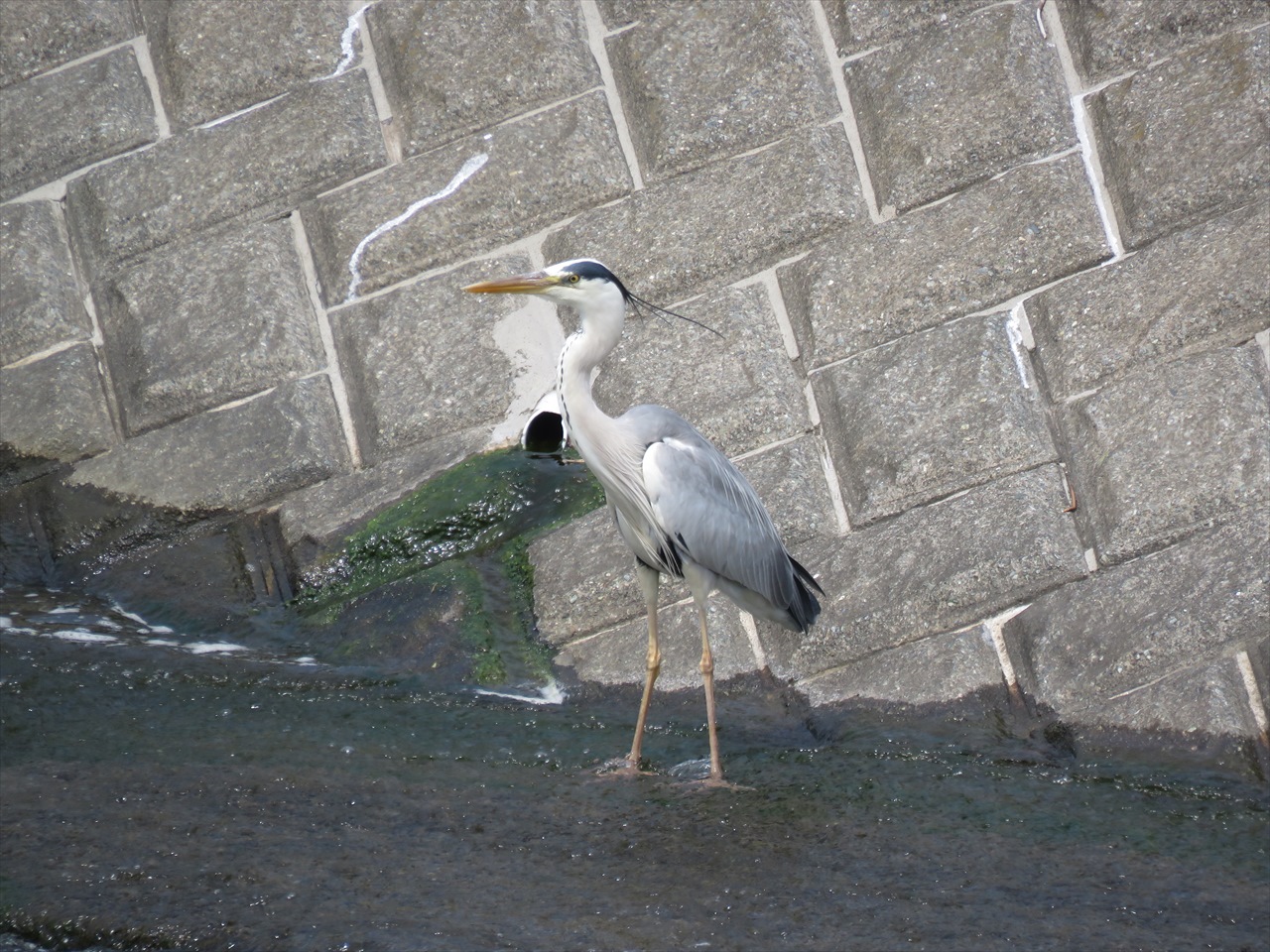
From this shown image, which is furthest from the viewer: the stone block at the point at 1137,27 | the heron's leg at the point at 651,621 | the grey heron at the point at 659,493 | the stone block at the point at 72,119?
the stone block at the point at 72,119

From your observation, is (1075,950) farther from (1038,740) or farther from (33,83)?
(33,83)

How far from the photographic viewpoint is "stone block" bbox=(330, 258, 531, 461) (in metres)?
4.61

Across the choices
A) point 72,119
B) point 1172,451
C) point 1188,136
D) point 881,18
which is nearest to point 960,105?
point 881,18

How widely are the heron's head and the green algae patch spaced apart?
1.09 meters

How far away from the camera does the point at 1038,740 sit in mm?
3688

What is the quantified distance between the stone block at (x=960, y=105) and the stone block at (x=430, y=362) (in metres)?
1.22

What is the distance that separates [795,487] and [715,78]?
4.37 feet

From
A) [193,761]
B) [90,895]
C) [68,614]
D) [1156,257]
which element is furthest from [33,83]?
[1156,257]

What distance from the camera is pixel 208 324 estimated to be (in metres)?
4.80

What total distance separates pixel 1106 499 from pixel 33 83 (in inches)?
151

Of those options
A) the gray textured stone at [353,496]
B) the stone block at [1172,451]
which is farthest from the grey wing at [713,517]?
the gray textured stone at [353,496]

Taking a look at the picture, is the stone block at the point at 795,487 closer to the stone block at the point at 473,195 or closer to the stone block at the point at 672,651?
the stone block at the point at 672,651

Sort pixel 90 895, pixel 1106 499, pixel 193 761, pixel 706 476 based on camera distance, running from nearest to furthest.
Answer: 1. pixel 90 895
2. pixel 193 761
3. pixel 706 476
4. pixel 1106 499

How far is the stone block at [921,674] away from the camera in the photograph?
3.82 m
